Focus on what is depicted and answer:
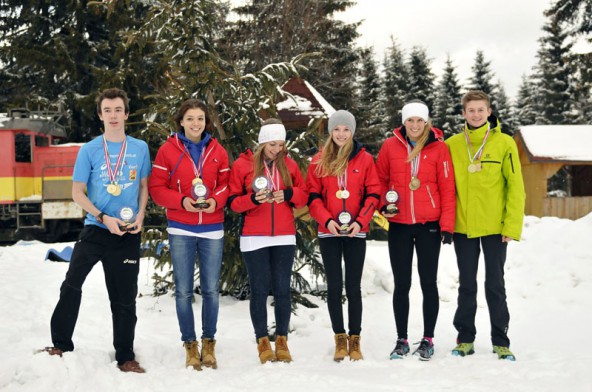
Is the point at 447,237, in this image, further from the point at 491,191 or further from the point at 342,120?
the point at 342,120

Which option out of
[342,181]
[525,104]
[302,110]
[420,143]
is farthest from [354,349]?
[525,104]

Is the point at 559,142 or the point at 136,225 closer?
the point at 136,225

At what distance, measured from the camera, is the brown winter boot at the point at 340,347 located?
4770 millimetres

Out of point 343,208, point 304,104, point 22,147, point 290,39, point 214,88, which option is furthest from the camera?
point 290,39

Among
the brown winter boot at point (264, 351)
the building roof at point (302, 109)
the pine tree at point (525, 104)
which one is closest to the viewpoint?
the brown winter boot at point (264, 351)

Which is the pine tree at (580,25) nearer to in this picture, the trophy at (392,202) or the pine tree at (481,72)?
the pine tree at (481,72)

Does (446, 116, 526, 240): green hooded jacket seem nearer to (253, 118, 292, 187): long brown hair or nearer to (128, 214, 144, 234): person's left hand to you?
(253, 118, 292, 187): long brown hair

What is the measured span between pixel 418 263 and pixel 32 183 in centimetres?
1356

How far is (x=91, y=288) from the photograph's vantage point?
7926 millimetres

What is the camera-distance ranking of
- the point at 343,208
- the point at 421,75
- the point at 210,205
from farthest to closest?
the point at 421,75 → the point at 343,208 → the point at 210,205

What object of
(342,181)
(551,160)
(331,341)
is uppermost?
(551,160)

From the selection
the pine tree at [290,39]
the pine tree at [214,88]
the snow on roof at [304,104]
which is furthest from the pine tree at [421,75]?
the pine tree at [214,88]

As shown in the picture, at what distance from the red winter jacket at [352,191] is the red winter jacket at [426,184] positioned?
0.59 feet

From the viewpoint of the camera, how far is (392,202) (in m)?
4.80
